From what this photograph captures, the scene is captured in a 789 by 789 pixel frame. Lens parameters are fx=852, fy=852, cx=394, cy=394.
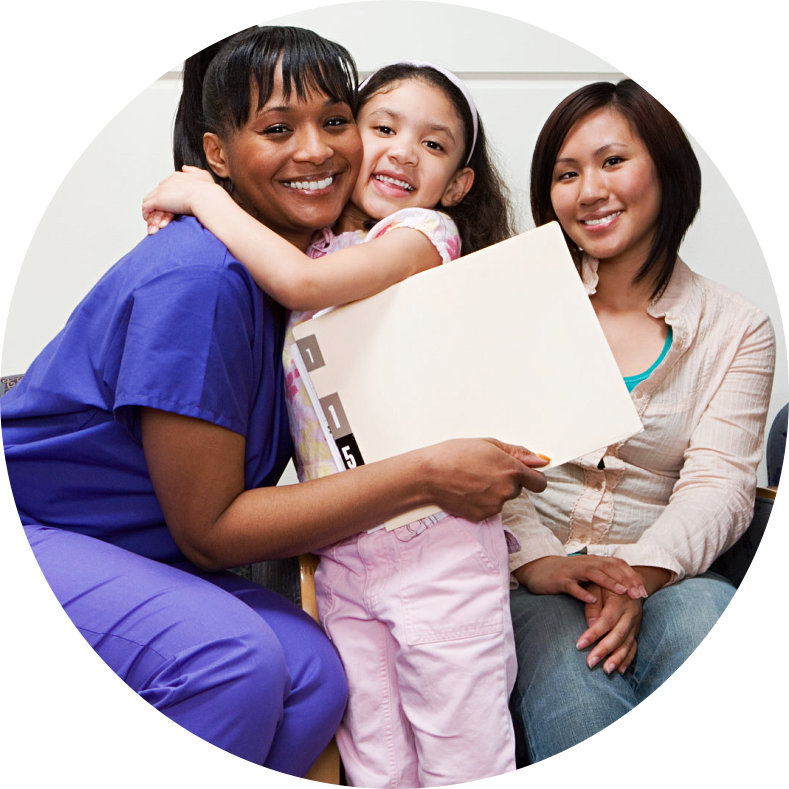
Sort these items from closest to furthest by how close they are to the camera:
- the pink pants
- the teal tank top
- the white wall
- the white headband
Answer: the pink pants < the white headband < the teal tank top < the white wall

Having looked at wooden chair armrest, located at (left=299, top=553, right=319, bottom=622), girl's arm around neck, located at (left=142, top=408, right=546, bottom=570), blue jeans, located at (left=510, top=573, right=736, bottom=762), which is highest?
girl's arm around neck, located at (left=142, top=408, right=546, bottom=570)

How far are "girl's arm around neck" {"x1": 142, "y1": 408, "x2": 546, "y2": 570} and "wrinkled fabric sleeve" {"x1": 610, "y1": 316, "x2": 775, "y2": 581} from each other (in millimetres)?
303

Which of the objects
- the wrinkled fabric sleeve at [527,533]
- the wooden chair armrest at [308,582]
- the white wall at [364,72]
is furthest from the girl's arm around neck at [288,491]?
the white wall at [364,72]

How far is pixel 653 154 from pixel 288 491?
2.70 ft

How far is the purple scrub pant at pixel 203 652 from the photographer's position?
1.05 meters

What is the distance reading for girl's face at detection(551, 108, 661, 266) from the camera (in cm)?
140

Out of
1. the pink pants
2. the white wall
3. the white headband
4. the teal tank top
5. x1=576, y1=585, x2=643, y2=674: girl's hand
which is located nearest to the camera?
the pink pants

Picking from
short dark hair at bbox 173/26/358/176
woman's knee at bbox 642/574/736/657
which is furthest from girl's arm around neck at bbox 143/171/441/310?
woman's knee at bbox 642/574/736/657

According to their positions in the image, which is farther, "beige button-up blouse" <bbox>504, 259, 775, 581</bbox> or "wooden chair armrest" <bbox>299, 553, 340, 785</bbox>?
"beige button-up blouse" <bbox>504, 259, 775, 581</bbox>

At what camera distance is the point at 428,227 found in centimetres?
123

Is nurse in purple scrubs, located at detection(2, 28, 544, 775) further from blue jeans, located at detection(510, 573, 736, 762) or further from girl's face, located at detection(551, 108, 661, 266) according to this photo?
girl's face, located at detection(551, 108, 661, 266)

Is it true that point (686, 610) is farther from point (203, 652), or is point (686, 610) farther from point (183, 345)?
point (183, 345)

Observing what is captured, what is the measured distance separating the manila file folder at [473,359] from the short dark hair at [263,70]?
12.3 inches

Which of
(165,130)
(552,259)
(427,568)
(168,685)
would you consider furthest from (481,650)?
(165,130)
